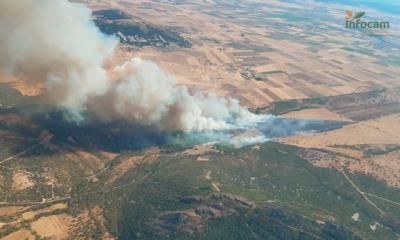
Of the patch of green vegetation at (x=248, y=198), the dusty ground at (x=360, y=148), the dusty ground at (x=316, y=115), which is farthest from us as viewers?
the dusty ground at (x=316, y=115)

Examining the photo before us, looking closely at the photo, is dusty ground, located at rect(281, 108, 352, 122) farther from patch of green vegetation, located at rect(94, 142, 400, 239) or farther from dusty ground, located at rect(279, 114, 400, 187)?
patch of green vegetation, located at rect(94, 142, 400, 239)

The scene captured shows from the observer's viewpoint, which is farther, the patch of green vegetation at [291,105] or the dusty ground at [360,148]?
the patch of green vegetation at [291,105]

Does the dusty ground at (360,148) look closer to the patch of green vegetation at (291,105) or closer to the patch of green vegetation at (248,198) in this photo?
the patch of green vegetation at (248,198)

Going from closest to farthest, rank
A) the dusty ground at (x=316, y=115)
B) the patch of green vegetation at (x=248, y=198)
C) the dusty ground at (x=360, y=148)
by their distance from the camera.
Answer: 1. the patch of green vegetation at (x=248, y=198)
2. the dusty ground at (x=360, y=148)
3. the dusty ground at (x=316, y=115)

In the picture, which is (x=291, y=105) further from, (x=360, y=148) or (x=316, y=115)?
(x=360, y=148)

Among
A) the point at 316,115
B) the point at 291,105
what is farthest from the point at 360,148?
the point at 291,105

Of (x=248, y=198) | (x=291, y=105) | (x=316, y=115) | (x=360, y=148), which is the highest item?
(x=248, y=198)

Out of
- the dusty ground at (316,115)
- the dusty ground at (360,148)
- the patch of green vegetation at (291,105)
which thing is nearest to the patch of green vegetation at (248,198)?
the dusty ground at (360,148)

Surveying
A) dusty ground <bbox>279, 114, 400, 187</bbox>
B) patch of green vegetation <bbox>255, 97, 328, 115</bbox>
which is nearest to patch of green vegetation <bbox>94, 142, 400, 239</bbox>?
dusty ground <bbox>279, 114, 400, 187</bbox>

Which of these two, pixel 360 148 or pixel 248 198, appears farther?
pixel 360 148

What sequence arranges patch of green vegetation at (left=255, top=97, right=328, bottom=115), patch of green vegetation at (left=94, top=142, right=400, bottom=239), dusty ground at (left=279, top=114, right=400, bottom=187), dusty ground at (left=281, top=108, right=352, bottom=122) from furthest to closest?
1. patch of green vegetation at (left=255, top=97, right=328, bottom=115)
2. dusty ground at (left=281, top=108, right=352, bottom=122)
3. dusty ground at (left=279, top=114, right=400, bottom=187)
4. patch of green vegetation at (left=94, top=142, right=400, bottom=239)

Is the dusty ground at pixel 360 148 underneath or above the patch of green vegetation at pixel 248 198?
underneath
